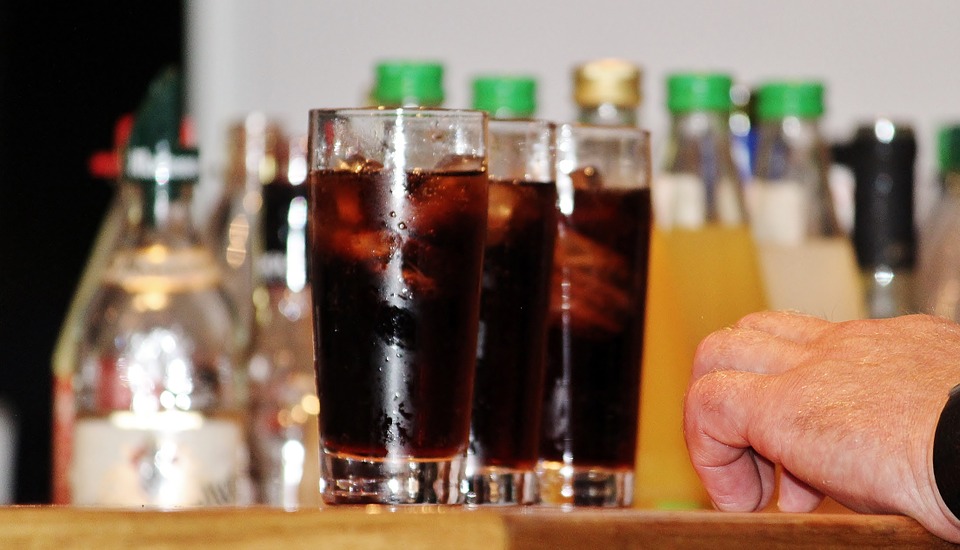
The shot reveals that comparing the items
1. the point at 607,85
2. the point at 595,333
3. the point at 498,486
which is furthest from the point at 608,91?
the point at 498,486

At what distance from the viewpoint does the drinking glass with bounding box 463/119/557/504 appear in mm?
710

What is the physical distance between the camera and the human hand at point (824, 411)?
547 millimetres

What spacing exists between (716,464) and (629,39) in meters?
1.22

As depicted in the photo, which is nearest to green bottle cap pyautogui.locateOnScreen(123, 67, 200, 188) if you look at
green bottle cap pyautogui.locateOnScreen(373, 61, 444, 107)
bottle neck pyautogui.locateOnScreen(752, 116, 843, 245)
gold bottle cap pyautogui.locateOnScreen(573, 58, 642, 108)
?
green bottle cap pyautogui.locateOnScreen(373, 61, 444, 107)

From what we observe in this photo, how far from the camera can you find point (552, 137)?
2.50ft

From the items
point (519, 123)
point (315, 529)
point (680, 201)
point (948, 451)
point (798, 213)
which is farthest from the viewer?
point (798, 213)

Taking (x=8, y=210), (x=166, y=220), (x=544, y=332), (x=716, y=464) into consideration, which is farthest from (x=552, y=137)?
(x=8, y=210)

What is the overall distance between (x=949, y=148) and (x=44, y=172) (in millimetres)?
1052

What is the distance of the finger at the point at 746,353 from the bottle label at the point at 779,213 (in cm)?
72

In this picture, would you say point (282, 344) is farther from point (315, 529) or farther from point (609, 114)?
point (315, 529)

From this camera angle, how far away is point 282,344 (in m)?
1.39

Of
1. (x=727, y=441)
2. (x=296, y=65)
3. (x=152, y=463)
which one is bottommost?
(x=152, y=463)

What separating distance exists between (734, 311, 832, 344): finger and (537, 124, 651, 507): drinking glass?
4.4 inches

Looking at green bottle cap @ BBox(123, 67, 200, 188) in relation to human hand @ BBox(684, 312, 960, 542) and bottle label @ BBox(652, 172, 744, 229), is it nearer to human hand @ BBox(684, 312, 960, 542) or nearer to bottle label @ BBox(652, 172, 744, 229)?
bottle label @ BBox(652, 172, 744, 229)
